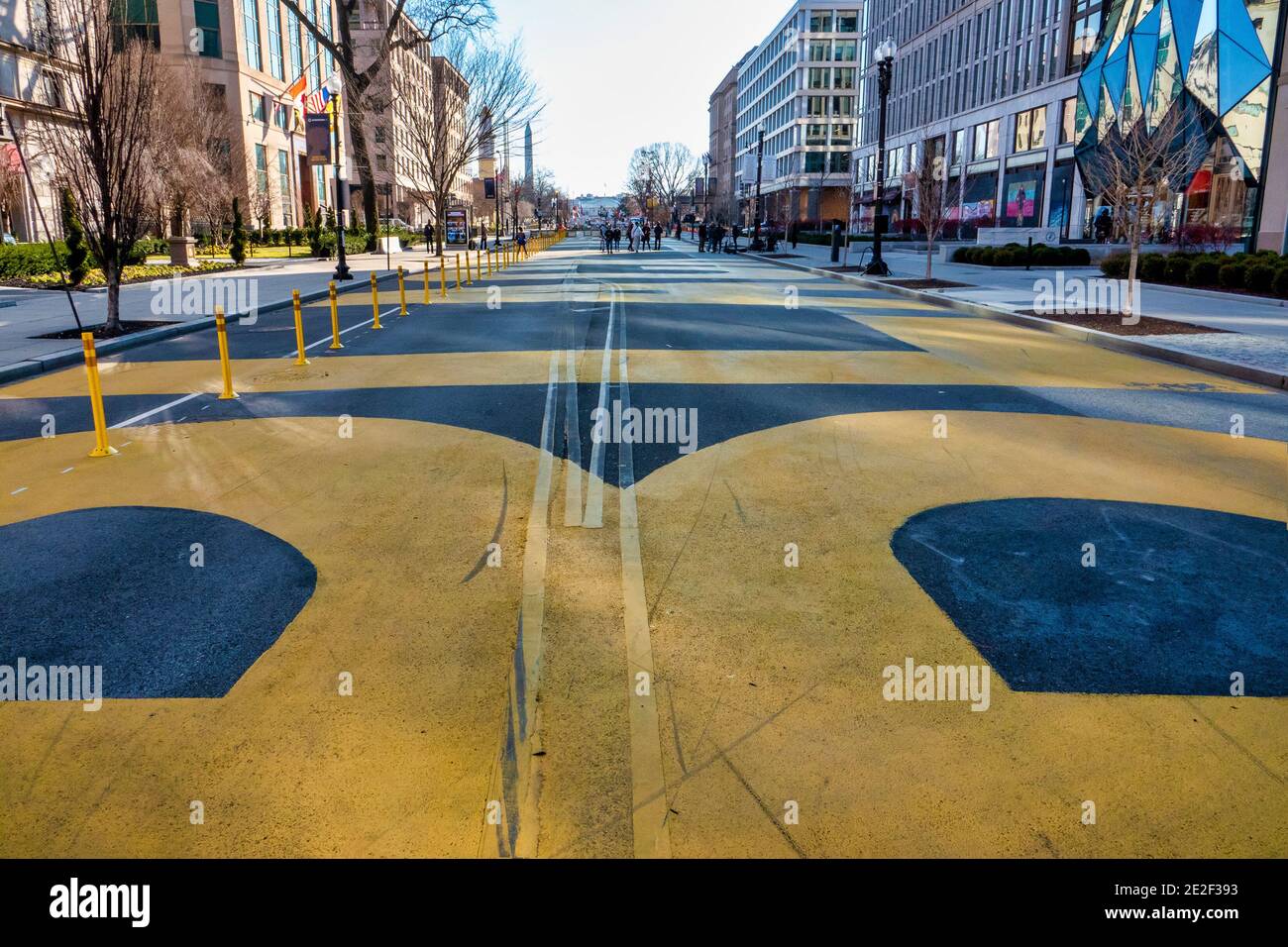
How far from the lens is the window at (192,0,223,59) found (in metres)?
67.8

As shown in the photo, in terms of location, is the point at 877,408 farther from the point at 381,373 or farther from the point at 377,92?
the point at 377,92

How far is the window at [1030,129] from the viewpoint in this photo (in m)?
60.2

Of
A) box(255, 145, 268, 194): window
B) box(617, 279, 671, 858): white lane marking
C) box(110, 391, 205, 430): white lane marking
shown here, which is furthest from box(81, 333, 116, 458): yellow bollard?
box(255, 145, 268, 194): window

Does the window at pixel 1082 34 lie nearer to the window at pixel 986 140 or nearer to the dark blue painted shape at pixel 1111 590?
the window at pixel 986 140

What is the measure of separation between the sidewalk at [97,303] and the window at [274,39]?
44570mm

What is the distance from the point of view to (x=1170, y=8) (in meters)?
40.3

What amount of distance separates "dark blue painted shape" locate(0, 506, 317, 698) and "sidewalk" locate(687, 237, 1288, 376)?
13375 mm

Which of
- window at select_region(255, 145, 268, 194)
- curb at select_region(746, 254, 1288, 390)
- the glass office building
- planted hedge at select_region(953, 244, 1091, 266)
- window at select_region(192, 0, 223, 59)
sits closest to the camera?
curb at select_region(746, 254, 1288, 390)

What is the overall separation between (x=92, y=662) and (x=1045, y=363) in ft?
44.3

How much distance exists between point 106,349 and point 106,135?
3838mm

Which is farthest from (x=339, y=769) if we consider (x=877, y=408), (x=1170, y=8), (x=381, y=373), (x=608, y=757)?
(x=1170, y=8)

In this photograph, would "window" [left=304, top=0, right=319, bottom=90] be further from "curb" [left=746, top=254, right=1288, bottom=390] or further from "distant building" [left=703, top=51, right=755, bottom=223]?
"distant building" [left=703, top=51, right=755, bottom=223]

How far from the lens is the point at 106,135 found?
16.7m

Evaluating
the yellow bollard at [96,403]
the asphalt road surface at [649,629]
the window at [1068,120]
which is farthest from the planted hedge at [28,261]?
the window at [1068,120]
